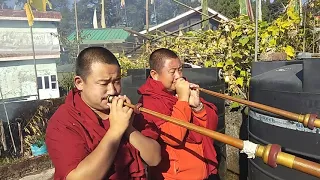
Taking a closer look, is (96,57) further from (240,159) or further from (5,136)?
(5,136)

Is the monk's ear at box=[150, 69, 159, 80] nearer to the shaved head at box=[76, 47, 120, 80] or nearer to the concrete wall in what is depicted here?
the shaved head at box=[76, 47, 120, 80]

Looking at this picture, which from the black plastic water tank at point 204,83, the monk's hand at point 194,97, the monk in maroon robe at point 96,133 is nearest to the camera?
the monk in maroon robe at point 96,133

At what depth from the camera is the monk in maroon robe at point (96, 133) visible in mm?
1628

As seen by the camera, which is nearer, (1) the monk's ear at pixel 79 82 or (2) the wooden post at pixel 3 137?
(1) the monk's ear at pixel 79 82

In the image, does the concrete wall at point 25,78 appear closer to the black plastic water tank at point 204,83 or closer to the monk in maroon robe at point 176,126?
the black plastic water tank at point 204,83

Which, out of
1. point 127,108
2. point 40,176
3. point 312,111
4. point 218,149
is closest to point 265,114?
point 312,111

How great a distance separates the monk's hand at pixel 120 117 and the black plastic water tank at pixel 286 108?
1448 mm

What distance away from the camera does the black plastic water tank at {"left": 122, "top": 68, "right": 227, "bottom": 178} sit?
4.16 metres

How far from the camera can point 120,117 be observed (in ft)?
5.51

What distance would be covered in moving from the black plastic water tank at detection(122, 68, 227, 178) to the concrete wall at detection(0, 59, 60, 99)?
4.89 m

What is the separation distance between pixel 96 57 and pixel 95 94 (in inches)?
8.2

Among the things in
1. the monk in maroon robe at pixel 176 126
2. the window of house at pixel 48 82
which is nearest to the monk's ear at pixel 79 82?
the monk in maroon robe at pixel 176 126

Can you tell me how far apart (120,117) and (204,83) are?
2.67m

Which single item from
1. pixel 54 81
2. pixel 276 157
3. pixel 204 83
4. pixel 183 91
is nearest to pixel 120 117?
pixel 276 157
